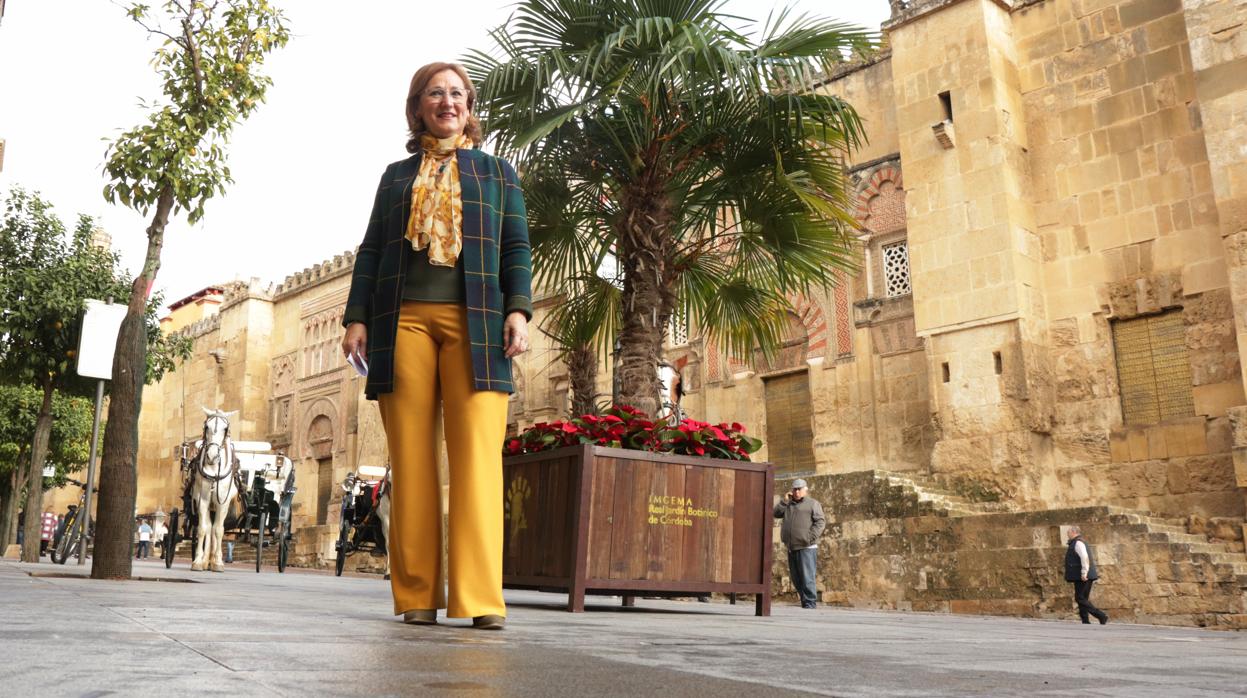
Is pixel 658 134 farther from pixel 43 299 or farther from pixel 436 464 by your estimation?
pixel 43 299

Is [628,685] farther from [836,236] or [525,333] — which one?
[836,236]

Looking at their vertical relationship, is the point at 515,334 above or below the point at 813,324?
below

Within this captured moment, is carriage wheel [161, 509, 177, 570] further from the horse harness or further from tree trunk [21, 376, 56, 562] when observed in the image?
the horse harness

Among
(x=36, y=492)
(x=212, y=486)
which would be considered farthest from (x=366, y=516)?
(x=36, y=492)

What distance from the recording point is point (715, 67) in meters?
6.96

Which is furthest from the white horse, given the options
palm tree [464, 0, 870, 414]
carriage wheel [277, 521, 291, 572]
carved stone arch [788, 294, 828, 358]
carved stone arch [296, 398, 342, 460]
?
carved stone arch [296, 398, 342, 460]

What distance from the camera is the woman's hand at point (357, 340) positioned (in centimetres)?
330

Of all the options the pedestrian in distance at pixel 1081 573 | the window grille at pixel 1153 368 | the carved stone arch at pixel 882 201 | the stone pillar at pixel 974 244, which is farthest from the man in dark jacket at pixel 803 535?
the carved stone arch at pixel 882 201

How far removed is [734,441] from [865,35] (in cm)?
340

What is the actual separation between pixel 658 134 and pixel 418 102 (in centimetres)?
417

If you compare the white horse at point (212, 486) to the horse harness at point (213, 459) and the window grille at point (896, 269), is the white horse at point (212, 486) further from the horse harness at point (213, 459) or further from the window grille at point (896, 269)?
the window grille at point (896, 269)

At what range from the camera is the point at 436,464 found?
3223mm

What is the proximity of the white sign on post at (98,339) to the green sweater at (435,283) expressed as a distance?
294 inches

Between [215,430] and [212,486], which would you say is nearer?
[212,486]
